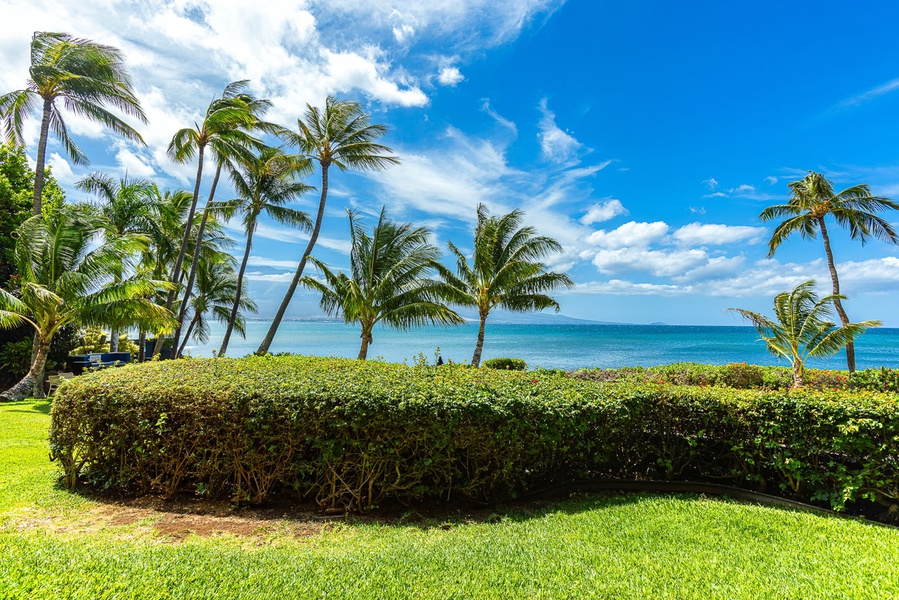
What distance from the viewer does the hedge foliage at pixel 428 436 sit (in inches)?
165

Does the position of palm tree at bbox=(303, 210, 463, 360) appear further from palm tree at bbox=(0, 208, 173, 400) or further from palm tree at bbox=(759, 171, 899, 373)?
palm tree at bbox=(759, 171, 899, 373)

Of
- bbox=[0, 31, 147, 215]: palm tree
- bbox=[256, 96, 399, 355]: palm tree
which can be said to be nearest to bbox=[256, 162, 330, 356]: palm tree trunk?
bbox=[256, 96, 399, 355]: palm tree

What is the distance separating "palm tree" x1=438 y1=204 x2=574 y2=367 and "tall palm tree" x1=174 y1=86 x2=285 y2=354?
9491 millimetres

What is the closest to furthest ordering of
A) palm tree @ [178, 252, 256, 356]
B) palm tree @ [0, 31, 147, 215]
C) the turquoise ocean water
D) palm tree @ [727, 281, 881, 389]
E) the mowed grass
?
the mowed grass, palm tree @ [727, 281, 881, 389], palm tree @ [0, 31, 147, 215], palm tree @ [178, 252, 256, 356], the turquoise ocean water

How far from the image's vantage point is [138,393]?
14.4ft

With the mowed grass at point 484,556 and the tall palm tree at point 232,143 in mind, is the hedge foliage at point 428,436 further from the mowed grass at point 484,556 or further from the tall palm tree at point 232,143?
the tall palm tree at point 232,143

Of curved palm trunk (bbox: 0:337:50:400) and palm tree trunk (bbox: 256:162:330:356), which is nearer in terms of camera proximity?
curved palm trunk (bbox: 0:337:50:400)

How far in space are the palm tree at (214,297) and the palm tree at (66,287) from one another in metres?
10.1

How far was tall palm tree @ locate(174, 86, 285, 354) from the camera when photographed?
54.2 ft

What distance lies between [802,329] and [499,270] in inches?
396

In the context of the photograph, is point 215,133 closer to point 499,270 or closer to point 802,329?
point 499,270

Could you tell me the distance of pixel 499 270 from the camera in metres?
17.8

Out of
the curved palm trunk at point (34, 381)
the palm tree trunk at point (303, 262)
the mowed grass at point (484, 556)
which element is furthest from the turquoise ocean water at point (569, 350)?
the mowed grass at point (484, 556)

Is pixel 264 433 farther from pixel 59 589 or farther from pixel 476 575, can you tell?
pixel 476 575
